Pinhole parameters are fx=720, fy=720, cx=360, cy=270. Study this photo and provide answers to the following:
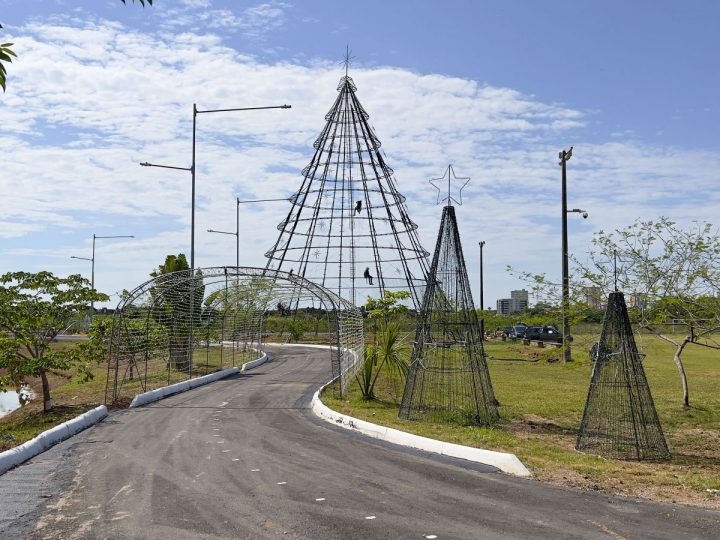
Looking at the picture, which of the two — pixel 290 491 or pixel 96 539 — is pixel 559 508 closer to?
pixel 290 491

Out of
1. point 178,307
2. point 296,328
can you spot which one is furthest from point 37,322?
point 296,328

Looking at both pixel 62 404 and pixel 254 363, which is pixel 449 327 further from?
pixel 254 363

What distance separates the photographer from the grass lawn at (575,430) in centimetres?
1022

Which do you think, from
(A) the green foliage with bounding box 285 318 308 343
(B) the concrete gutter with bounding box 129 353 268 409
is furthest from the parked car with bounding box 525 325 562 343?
(B) the concrete gutter with bounding box 129 353 268 409

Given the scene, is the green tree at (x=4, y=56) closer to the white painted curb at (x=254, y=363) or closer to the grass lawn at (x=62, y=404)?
the grass lawn at (x=62, y=404)

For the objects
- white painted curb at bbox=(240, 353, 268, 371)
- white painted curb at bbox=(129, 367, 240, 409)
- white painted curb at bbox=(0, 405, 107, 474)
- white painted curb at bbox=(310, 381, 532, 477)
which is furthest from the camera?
white painted curb at bbox=(240, 353, 268, 371)

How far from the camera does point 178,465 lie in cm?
1158

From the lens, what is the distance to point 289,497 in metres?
9.37

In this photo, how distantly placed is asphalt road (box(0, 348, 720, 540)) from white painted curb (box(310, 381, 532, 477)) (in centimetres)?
27

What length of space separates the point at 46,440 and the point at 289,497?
6646 mm

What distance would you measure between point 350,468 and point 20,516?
15.2 ft

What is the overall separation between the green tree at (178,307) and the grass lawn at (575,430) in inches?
229

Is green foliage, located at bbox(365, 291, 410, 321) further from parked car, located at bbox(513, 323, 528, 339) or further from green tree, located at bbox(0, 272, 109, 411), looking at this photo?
parked car, located at bbox(513, 323, 528, 339)

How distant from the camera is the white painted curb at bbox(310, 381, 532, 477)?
10828mm
